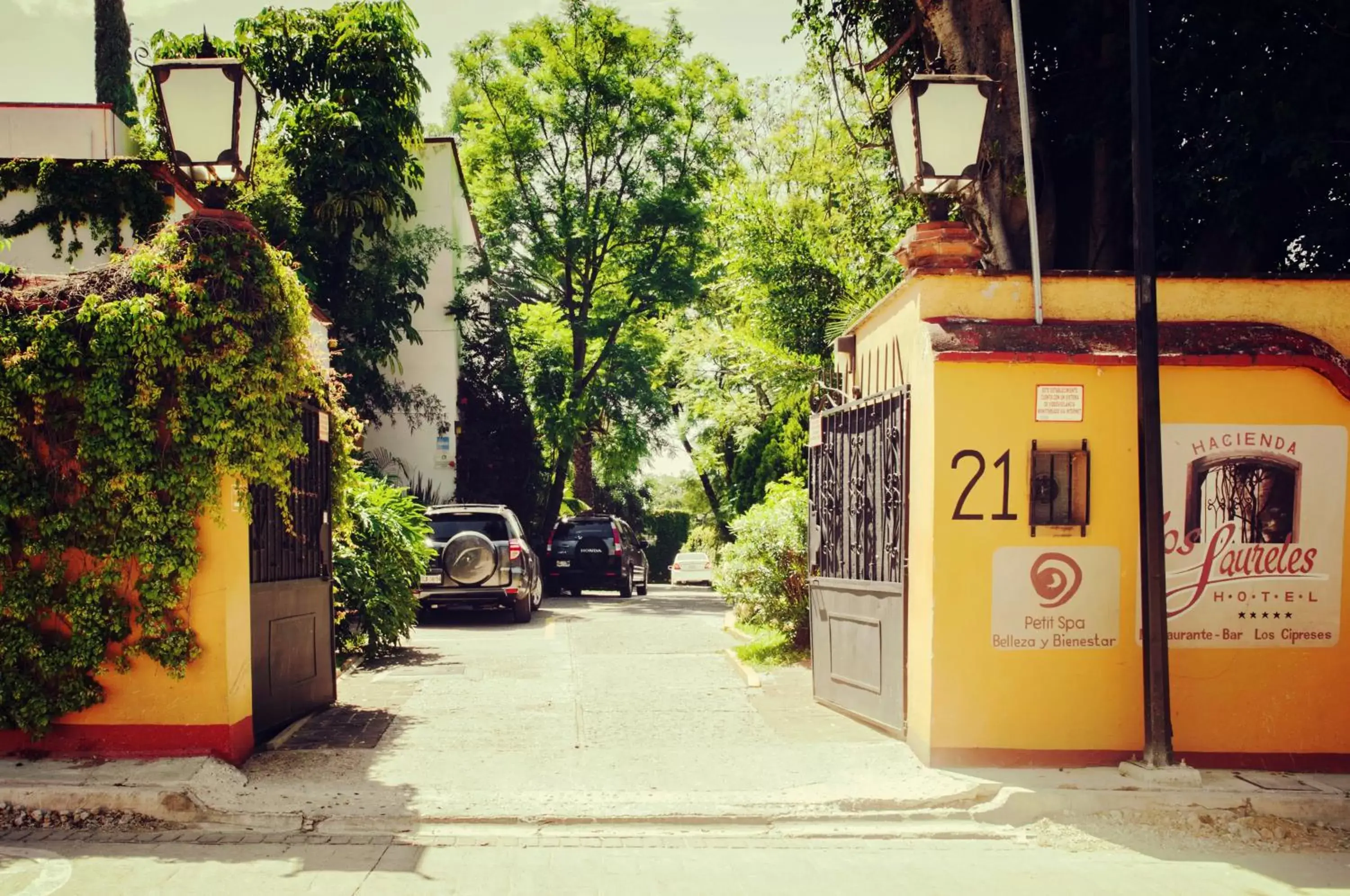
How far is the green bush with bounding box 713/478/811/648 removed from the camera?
11.8 meters

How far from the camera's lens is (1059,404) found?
23.6 feet

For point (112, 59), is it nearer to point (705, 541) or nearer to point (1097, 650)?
point (1097, 650)

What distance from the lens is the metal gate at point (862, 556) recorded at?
7.73 metres

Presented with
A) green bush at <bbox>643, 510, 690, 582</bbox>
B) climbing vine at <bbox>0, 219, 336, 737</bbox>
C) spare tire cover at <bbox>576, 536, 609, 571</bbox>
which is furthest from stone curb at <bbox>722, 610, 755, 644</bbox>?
green bush at <bbox>643, 510, 690, 582</bbox>

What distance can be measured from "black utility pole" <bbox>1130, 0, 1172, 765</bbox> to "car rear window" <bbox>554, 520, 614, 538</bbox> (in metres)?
18.3

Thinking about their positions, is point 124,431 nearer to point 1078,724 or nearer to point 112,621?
point 112,621

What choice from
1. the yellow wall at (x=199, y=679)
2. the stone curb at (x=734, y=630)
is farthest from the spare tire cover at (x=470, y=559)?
the yellow wall at (x=199, y=679)

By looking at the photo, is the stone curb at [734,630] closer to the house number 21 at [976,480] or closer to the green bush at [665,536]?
the house number 21 at [976,480]

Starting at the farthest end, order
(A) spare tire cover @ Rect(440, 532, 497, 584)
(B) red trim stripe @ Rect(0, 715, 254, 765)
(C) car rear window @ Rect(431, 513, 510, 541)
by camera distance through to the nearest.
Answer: (C) car rear window @ Rect(431, 513, 510, 541) < (A) spare tire cover @ Rect(440, 532, 497, 584) < (B) red trim stripe @ Rect(0, 715, 254, 765)

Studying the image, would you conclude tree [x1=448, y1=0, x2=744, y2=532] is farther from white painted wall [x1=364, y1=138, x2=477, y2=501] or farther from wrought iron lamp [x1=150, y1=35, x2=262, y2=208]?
wrought iron lamp [x1=150, y1=35, x2=262, y2=208]

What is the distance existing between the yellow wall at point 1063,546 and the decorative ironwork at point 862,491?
35 cm

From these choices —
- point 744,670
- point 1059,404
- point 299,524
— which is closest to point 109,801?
point 299,524

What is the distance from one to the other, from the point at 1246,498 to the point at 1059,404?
4.70 ft

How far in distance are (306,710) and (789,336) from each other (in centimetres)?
1139
